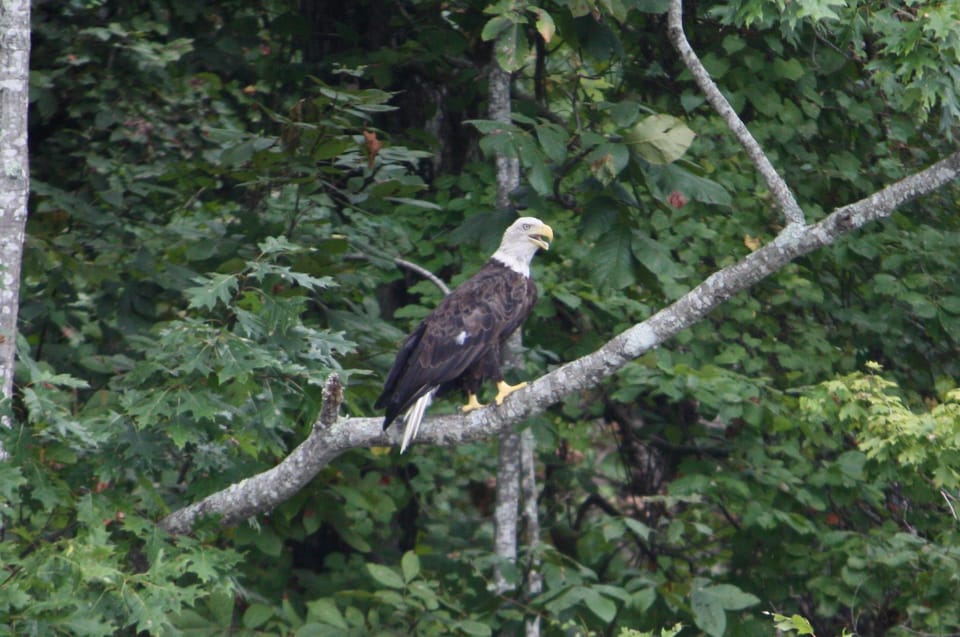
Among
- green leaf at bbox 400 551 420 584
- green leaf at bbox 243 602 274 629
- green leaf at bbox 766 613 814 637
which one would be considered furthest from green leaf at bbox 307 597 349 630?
green leaf at bbox 766 613 814 637

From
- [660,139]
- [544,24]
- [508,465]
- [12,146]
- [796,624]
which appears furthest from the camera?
[508,465]

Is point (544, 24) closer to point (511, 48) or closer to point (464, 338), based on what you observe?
point (511, 48)

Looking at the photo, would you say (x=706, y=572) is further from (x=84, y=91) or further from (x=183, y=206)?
(x=84, y=91)

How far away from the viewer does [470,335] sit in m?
5.08

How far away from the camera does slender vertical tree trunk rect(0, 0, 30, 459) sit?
15.0ft

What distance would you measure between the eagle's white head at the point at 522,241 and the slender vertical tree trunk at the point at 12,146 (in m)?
1.93

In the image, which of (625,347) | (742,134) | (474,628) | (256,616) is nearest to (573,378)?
(625,347)

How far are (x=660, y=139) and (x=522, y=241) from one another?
863 millimetres

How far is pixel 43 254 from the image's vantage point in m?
5.43

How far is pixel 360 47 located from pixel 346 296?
161cm

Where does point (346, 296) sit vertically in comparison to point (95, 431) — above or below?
below

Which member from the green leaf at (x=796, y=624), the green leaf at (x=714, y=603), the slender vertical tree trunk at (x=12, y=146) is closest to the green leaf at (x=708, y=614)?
the green leaf at (x=714, y=603)

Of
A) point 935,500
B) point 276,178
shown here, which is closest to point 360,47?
point 276,178

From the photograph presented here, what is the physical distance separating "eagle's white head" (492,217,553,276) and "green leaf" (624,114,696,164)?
0.65 m
